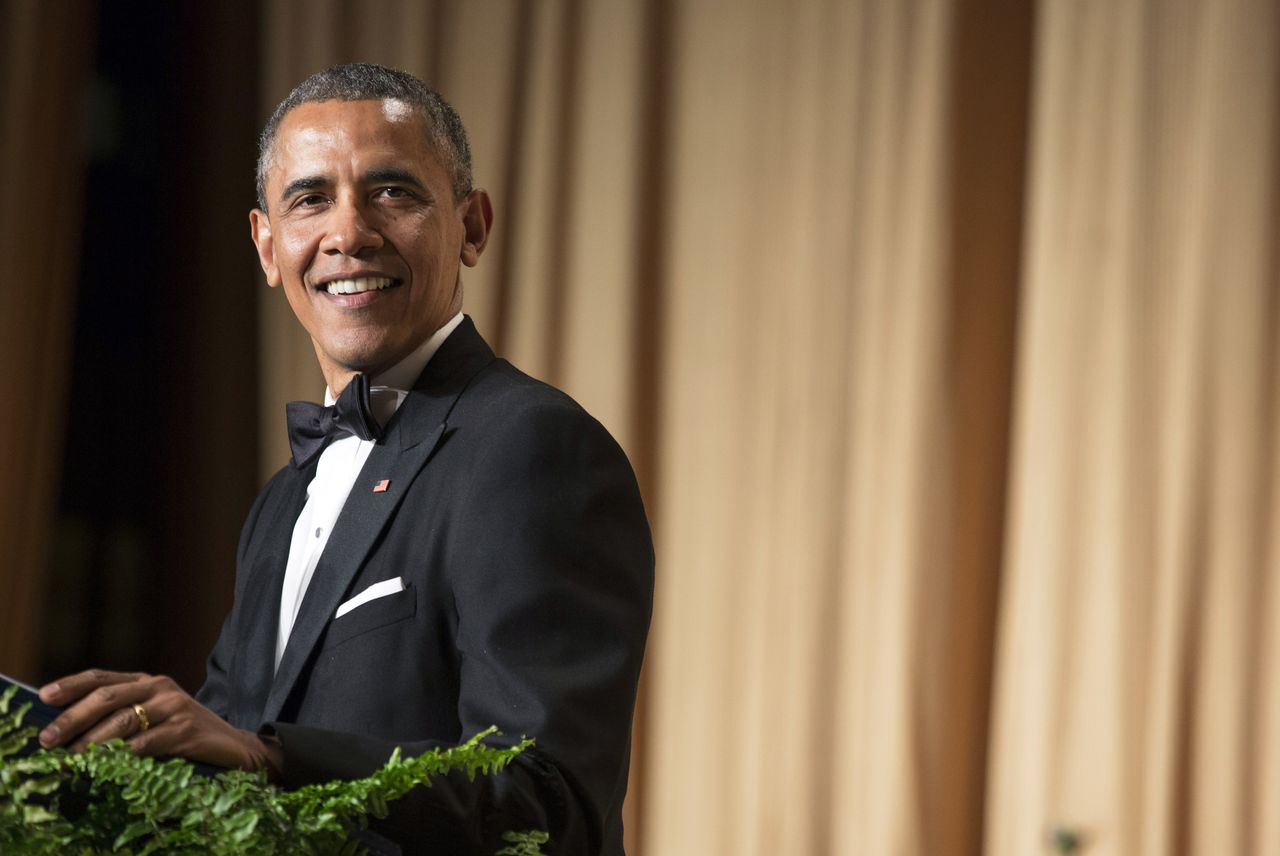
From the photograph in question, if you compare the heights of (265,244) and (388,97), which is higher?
(388,97)

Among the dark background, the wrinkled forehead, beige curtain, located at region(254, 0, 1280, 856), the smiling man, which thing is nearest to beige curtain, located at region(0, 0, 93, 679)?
the dark background

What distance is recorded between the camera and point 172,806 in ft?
3.26

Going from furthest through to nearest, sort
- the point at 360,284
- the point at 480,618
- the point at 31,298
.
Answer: the point at 31,298
the point at 360,284
the point at 480,618

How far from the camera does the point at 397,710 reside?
63.7 inches

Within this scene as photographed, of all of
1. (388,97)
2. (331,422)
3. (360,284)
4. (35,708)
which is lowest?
(35,708)

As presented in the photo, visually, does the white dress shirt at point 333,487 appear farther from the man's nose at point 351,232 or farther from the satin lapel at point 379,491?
the man's nose at point 351,232

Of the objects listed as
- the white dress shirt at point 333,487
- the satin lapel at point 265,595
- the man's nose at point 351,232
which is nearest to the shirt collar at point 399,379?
the white dress shirt at point 333,487

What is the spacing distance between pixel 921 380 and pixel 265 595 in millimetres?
1999

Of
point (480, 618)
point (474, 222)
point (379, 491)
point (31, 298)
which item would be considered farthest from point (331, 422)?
point (31, 298)

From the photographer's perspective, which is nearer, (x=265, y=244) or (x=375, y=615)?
(x=375, y=615)

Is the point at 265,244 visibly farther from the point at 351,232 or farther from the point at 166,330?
the point at 166,330

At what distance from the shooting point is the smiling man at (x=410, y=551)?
1299mm

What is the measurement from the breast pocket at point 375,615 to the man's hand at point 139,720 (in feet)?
1.37

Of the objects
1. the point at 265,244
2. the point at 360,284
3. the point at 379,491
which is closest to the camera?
the point at 379,491
